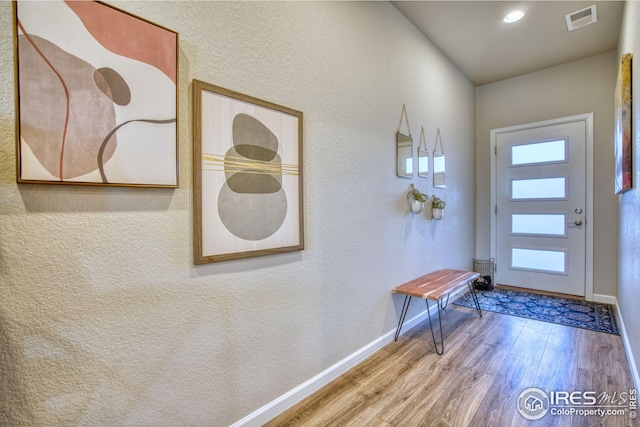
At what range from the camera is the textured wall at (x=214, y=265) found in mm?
933

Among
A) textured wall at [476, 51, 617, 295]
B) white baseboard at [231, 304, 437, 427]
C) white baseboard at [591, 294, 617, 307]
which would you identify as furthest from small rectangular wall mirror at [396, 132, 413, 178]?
white baseboard at [591, 294, 617, 307]

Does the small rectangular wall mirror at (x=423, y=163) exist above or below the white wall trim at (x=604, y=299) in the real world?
above

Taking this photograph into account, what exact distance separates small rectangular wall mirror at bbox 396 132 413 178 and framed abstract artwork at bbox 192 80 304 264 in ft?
3.86

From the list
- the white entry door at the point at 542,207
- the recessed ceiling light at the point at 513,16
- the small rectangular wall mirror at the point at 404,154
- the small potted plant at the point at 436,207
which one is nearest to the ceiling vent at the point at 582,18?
the recessed ceiling light at the point at 513,16

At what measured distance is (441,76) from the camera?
130 inches

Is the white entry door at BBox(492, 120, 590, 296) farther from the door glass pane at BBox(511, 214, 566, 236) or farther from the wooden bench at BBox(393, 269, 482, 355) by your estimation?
the wooden bench at BBox(393, 269, 482, 355)

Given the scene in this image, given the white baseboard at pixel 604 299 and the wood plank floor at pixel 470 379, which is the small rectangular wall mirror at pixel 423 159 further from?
the white baseboard at pixel 604 299

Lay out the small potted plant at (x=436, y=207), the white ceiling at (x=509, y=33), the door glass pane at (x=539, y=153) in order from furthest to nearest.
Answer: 1. the door glass pane at (x=539, y=153)
2. the small potted plant at (x=436, y=207)
3. the white ceiling at (x=509, y=33)

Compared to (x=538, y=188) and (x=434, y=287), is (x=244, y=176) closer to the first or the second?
(x=434, y=287)

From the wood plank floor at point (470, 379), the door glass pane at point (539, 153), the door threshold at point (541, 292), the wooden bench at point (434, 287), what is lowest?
the wood plank floor at point (470, 379)

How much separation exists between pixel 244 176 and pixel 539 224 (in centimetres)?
398

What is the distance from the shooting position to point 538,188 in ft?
12.4

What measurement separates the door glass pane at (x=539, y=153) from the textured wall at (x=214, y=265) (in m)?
2.31

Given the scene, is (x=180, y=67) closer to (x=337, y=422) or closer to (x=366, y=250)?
(x=366, y=250)
